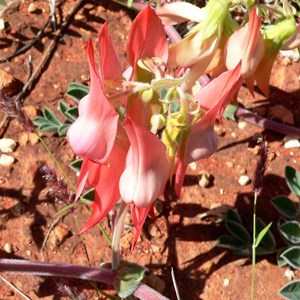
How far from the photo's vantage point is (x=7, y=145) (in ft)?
6.79

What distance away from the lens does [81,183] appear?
116 cm

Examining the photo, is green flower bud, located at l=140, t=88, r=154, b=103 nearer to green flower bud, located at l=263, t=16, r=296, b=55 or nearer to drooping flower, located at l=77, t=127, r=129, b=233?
drooping flower, located at l=77, t=127, r=129, b=233

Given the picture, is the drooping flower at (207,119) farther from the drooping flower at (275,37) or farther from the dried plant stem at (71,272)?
the dried plant stem at (71,272)

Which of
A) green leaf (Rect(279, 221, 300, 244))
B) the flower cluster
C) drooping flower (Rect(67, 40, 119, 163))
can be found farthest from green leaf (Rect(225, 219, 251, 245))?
drooping flower (Rect(67, 40, 119, 163))

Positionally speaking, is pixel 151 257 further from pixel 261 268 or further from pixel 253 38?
pixel 253 38

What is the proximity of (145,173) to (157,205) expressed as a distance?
0.96 metres

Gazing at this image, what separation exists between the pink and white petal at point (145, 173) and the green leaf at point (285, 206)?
872 millimetres

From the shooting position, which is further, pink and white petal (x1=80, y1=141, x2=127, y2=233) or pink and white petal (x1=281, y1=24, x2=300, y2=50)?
pink and white petal (x1=281, y1=24, x2=300, y2=50)

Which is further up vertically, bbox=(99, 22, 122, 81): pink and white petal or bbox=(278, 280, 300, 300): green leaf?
bbox=(99, 22, 122, 81): pink and white petal

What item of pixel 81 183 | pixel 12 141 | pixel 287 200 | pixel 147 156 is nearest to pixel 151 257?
pixel 287 200

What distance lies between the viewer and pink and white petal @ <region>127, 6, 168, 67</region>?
1.11 m

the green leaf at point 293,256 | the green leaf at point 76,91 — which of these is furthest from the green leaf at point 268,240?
the green leaf at point 76,91

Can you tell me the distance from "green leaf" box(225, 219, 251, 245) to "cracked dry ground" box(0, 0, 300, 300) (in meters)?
0.09

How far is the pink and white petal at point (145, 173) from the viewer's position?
1.02m
